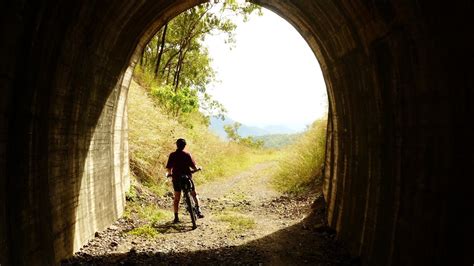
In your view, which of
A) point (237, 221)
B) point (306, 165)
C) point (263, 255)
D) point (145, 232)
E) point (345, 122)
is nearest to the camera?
point (263, 255)

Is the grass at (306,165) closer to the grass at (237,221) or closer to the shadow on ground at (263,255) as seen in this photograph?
the grass at (237,221)

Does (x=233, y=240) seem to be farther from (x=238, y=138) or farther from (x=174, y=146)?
(x=238, y=138)

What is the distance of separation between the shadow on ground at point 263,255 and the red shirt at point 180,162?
2418 millimetres

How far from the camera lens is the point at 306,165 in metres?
14.0

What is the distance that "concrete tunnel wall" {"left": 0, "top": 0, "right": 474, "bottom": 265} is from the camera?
12.2 feet

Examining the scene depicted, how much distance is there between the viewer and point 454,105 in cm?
363

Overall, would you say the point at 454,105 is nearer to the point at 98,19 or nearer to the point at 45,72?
the point at 45,72

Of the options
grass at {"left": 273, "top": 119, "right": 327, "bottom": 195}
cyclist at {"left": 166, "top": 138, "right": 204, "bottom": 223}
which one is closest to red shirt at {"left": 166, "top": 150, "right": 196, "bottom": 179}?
cyclist at {"left": 166, "top": 138, "right": 204, "bottom": 223}

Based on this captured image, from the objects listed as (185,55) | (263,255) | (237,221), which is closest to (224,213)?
(237,221)

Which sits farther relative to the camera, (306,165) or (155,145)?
(155,145)

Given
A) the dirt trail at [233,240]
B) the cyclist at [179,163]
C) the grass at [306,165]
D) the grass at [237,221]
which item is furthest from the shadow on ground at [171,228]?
the grass at [306,165]

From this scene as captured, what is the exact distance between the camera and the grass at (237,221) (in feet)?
30.1

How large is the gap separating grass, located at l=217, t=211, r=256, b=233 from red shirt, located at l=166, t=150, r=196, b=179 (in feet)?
5.26

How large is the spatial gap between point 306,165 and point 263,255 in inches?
289
